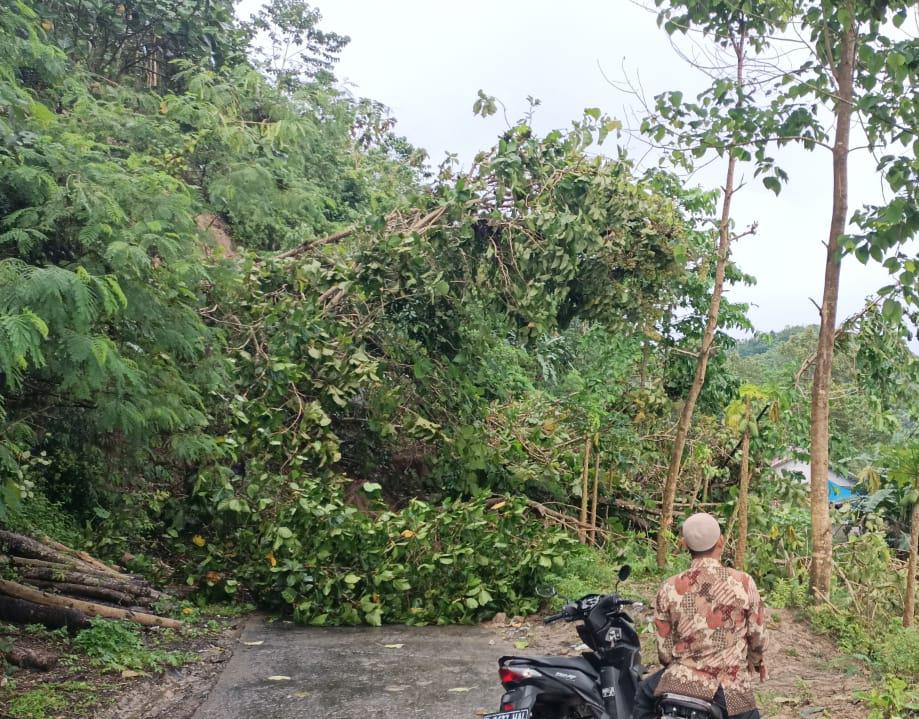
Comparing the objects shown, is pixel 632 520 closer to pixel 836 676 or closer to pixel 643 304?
pixel 643 304

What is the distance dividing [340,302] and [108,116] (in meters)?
3.60

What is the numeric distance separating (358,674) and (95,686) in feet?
5.49

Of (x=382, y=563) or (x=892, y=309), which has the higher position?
(x=892, y=309)

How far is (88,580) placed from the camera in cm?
690

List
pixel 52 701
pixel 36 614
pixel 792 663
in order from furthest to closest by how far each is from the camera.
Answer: pixel 36 614 → pixel 792 663 → pixel 52 701

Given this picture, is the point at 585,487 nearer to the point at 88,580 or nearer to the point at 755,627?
the point at 88,580

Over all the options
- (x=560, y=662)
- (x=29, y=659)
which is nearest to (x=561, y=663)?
(x=560, y=662)

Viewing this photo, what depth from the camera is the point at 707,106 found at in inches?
249

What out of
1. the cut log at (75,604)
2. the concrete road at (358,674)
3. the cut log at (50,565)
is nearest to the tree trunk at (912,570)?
the concrete road at (358,674)

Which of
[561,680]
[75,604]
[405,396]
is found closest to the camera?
[561,680]

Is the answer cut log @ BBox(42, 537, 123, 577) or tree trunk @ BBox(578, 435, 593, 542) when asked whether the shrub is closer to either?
cut log @ BBox(42, 537, 123, 577)

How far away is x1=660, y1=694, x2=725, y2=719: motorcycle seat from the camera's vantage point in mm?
3117

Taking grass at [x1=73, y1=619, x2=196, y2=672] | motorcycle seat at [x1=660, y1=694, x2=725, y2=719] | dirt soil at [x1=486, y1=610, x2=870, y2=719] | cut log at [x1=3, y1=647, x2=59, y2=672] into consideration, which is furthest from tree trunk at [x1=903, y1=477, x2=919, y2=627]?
cut log at [x1=3, y1=647, x2=59, y2=672]

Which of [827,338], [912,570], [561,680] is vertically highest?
[827,338]
